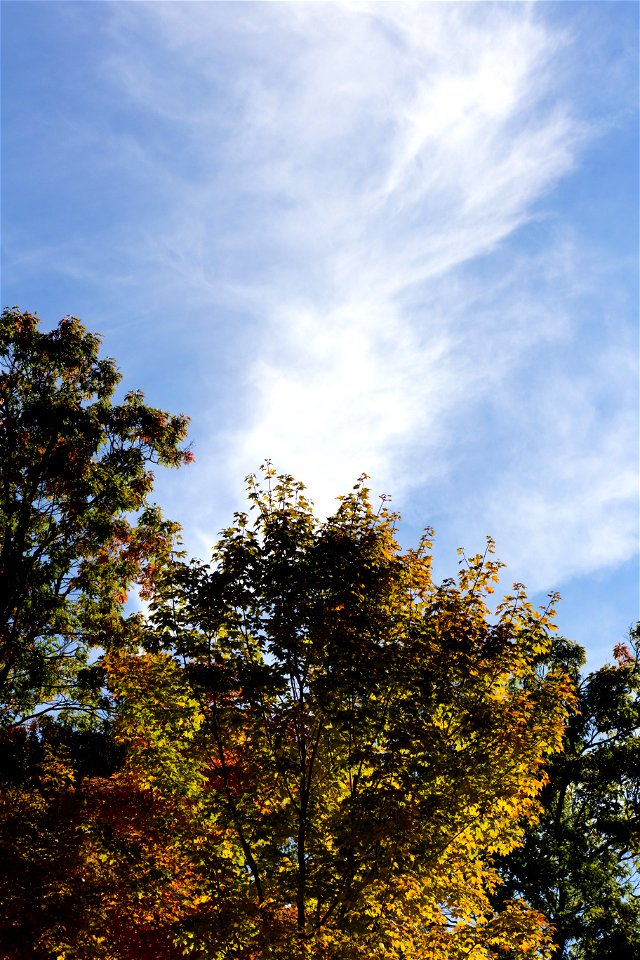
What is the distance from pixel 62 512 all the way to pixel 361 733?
16301 millimetres

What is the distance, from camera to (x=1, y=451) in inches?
983

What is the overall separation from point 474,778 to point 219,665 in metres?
4.41

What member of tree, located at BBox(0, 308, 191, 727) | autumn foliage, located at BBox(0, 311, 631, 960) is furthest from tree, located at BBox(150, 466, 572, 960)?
tree, located at BBox(0, 308, 191, 727)

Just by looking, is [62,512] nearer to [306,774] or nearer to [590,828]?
[306,774]

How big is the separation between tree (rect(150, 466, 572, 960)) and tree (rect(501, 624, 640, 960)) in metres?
Answer: 17.5

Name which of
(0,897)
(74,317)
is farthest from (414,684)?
(74,317)

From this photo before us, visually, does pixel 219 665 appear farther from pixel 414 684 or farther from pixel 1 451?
pixel 1 451

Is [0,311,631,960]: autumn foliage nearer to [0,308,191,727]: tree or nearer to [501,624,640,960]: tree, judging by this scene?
[0,308,191,727]: tree

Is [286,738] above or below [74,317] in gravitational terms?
below

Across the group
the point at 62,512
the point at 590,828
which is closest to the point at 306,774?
the point at 62,512

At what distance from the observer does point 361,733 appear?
1166 cm

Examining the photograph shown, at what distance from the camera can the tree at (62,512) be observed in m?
24.5

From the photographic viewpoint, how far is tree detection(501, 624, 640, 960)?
2817 cm

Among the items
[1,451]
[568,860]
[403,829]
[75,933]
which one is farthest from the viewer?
[568,860]
